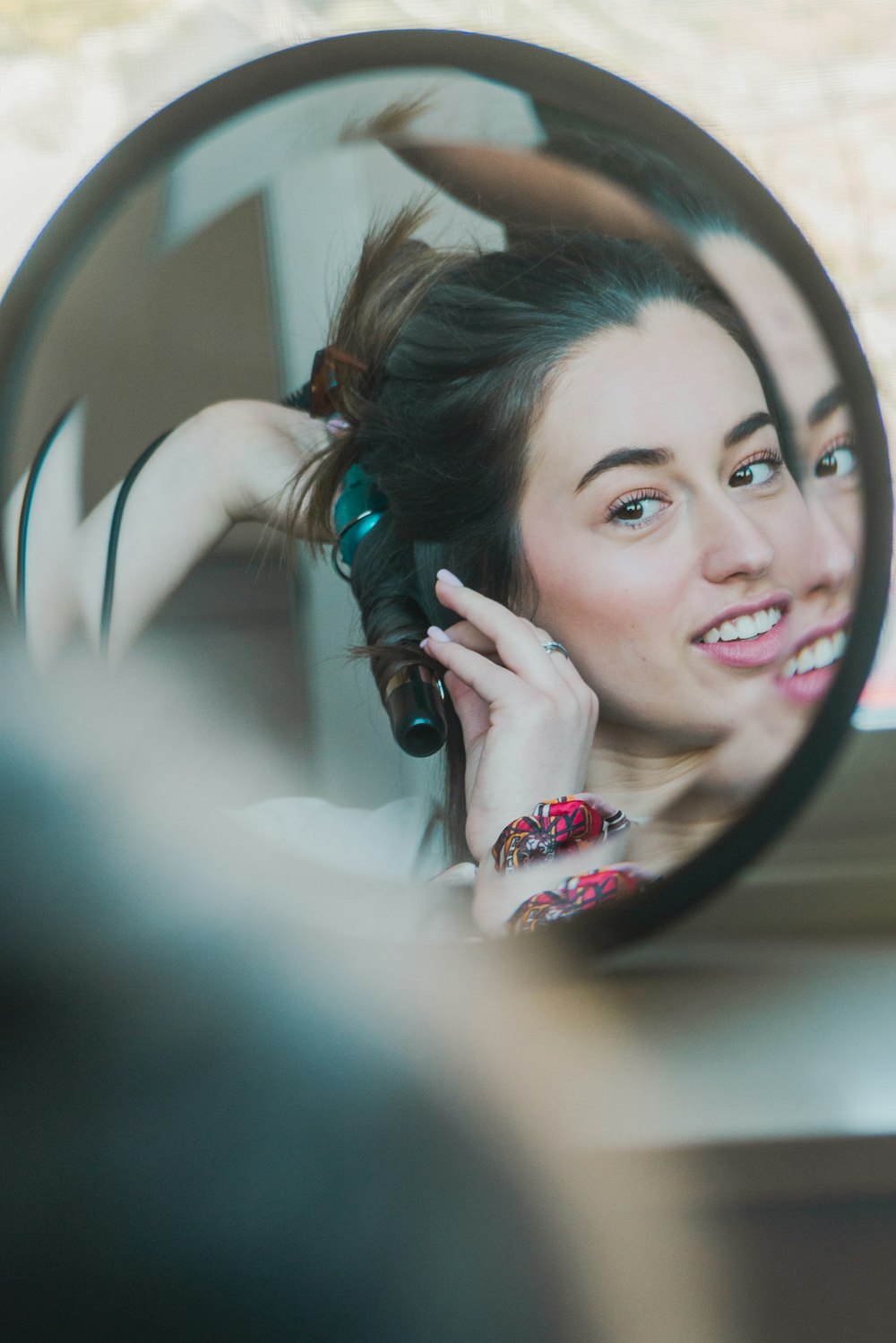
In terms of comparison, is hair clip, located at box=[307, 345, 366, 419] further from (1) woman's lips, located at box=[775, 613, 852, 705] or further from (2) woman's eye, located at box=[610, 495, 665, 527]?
(1) woman's lips, located at box=[775, 613, 852, 705]

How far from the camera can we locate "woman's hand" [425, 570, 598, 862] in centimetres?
59

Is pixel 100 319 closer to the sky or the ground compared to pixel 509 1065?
closer to the sky

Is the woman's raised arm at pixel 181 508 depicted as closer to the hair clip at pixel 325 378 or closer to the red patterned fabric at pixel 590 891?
the hair clip at pixel 325 378

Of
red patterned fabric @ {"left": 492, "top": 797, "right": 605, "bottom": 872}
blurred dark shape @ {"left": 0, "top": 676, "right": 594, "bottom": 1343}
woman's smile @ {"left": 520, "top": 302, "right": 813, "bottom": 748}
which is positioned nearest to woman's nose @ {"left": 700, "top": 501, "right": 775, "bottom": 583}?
woman's smile @ {"left": 520, "top": 302, "right": 813, "bottom": 748}

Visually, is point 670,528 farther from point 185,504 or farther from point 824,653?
point 185,504

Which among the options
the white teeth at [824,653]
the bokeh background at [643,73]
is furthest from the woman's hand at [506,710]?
the bokeh background at [643,73]

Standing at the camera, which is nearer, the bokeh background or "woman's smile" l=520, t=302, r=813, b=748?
"woman's smile" l=520, t=302, r=813, b=748

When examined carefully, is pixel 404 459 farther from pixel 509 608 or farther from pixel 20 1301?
pixel 20 1301

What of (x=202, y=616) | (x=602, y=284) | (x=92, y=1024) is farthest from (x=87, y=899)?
(x=602, y=284)

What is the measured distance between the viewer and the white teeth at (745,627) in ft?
1.87

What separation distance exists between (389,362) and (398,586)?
0.10 meters

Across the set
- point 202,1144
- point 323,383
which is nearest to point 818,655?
point 323,383

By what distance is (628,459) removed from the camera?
0.56 m

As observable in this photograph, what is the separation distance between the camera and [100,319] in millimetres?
601
